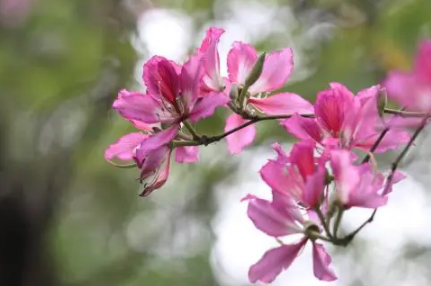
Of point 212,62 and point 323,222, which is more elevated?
point 212,62

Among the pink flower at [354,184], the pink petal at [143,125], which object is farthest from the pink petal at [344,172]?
the pink petal at [143,125]

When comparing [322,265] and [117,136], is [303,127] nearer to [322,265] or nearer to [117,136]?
[322,265]

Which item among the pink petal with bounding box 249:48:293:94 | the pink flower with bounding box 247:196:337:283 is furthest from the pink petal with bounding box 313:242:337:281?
the pink petal with bounding box 249:48:293:94

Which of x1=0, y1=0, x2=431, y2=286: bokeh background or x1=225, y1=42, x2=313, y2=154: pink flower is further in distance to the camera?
x1=0, y1=0, x2=431, y2=286: bokeh background

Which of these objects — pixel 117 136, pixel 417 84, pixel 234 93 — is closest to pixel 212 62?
pixel 234 93

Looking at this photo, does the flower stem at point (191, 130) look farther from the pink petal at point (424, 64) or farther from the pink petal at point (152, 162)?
the pink petal at point (424, 64)

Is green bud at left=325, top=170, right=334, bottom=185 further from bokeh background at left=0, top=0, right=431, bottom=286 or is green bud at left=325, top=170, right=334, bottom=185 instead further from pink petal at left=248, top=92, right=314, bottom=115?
bokeh background at left=0, top=0, right=431, bottom=286
